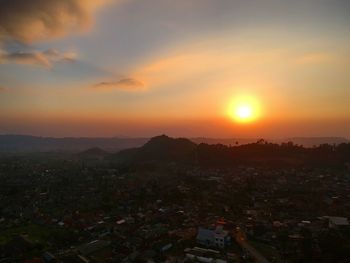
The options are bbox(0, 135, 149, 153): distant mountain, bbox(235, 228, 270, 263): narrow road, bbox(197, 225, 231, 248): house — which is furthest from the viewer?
bbox(0, 135, 149, 153): distant mountain

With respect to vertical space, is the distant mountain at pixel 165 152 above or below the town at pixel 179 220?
above

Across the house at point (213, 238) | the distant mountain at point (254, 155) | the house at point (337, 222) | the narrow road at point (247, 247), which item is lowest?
the narrow road at point (247, 247)

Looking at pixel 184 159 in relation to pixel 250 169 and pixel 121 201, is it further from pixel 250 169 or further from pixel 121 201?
pixel 121 201

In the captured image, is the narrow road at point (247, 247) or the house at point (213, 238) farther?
the house at point (213, 238)

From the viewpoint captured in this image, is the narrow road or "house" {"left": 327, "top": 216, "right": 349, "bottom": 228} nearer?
the narrow road

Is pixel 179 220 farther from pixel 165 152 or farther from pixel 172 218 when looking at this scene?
pixel 165 152

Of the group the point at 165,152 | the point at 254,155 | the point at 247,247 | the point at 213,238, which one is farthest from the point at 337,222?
the point at 165,152

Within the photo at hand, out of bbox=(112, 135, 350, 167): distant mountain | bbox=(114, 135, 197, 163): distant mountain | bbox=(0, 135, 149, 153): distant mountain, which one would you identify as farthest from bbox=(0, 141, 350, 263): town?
bbox=(0, 135, 149, 153): distant mountain

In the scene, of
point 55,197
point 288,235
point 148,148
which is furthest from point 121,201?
point 148,148

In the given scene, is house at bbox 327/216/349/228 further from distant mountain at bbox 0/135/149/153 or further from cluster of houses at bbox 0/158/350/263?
distant mountain at bbox 0/135/149/153

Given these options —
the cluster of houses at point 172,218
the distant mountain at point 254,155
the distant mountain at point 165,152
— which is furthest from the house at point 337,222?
the distant mountain at point 165,152

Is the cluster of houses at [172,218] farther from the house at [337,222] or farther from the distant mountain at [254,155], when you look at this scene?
the distant mountain at [254,155]
